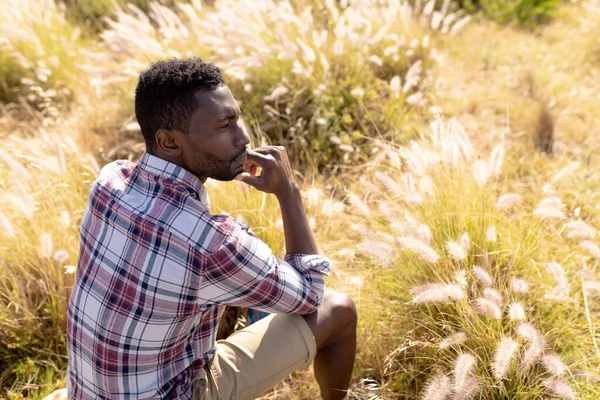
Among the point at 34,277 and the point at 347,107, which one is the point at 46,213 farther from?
the point at 347,107

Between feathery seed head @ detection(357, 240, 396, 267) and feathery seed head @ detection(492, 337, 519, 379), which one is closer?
feathery seed head @ detection(492, 337, 519, 379)

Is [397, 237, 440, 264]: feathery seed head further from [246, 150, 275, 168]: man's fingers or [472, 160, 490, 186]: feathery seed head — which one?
[246, 150, 275, 168]: man's fingers

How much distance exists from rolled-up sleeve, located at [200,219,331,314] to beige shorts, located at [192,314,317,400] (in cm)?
21

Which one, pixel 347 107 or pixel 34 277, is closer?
pixel 34 277

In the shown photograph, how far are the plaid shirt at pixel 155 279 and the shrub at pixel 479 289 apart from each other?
0.66 meters

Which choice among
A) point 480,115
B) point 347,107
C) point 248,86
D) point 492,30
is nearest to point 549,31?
point 492,30

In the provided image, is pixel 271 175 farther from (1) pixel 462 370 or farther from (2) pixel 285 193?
(1) pixel 462 370

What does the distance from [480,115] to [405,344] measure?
2896mm

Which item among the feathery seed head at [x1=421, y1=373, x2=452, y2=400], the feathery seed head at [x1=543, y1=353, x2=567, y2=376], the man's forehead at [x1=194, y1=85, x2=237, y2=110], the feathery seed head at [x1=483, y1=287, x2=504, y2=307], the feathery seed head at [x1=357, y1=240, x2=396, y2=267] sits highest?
the man's forehead at [x1=194, y1=85, x2=237, y2=110]

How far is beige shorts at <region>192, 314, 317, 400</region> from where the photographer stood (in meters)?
2.24

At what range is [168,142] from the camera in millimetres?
1970

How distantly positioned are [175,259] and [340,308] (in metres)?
0.79

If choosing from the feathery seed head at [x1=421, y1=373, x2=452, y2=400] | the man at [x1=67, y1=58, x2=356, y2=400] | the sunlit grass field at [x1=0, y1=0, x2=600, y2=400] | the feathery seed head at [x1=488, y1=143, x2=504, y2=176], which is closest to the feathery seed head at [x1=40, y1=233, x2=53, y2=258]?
the sunlit grass field at [x1=0, y1=0, x2=600, y2=400]

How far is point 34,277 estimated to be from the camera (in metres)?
3.17
